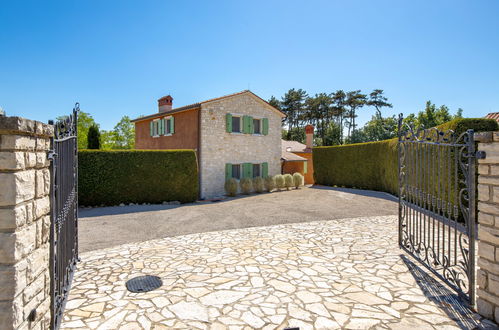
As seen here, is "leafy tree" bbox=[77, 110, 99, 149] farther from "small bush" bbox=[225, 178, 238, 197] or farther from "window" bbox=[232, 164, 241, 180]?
"small bush" bbox=[225, 178, 238, 197]

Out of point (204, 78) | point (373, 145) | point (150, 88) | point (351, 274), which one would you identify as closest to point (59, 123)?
point (351, 274)

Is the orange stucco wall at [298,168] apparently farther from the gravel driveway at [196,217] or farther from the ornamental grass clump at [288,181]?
the gravel driveway at [196,217]

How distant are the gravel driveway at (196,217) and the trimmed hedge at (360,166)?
206cm

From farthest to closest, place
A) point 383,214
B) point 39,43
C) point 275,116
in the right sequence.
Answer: point 275,116 → point 39,43 → point 383,214

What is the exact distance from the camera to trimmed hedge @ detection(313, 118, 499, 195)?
13.9 meters

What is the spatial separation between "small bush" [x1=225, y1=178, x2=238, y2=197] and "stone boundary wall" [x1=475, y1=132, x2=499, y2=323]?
42.2ft

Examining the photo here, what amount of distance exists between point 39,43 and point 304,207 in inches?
604

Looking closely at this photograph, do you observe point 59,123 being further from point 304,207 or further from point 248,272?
point 304,207

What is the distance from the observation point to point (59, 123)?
126 inches


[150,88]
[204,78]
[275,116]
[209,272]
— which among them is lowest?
[209,272]

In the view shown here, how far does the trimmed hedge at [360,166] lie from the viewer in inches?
545

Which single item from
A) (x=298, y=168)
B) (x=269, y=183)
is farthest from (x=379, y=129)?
(x=269, y=183)

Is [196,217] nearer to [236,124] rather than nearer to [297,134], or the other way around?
[236,124]

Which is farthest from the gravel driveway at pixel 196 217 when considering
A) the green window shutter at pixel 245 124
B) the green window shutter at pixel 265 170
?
the green window shutter at pixel 245 124
